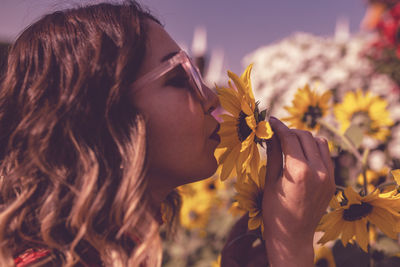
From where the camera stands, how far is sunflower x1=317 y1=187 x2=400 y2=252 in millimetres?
734

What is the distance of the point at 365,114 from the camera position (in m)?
1.49

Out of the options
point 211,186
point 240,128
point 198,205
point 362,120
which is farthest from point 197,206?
point 240,128

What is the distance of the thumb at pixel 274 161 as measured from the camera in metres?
0.76

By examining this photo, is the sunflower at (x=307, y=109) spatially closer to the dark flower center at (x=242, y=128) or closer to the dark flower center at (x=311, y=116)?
the dark flower center at (x=311, y=116)

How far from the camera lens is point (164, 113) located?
80cm

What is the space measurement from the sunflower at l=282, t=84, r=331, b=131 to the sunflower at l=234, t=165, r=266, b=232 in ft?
1.71

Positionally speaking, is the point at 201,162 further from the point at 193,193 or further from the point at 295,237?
the point at 193,193

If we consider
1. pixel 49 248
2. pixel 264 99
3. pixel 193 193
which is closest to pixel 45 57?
pixel 49 248

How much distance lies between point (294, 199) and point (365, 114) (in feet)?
3.10

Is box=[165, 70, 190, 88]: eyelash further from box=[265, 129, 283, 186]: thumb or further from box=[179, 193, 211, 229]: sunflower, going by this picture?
box=[179, 193, 211, 229]: sunflower

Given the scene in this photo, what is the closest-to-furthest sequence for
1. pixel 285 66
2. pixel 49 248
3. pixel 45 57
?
pixel 49 248, pixel 45 57, pixel 285 66

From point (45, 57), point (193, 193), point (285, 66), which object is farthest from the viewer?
point (285, 66)

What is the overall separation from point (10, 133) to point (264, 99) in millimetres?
3226

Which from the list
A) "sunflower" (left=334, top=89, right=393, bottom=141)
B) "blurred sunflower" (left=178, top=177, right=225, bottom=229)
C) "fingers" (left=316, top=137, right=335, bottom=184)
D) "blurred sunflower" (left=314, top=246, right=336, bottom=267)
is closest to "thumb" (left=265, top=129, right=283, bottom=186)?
"fingers" (left=316, top=137, right=335, bottom=184)
